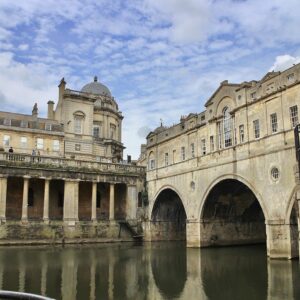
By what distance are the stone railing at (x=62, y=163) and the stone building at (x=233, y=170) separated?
250 cm

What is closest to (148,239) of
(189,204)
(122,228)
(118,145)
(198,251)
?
(122,228)

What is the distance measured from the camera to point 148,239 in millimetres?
39906

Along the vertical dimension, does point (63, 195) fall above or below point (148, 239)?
above

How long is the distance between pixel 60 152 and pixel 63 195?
8913 millimetres

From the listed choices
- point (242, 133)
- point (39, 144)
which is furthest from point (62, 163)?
point (242, 133)

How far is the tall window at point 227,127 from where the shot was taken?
A: 98.3ft

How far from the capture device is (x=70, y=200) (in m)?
39.0

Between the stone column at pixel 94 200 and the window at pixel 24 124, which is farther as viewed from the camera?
the window at pixel 24 124

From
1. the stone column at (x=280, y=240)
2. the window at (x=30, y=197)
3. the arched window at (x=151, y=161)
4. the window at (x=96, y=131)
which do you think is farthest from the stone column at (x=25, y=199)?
the stone column at (x=280, y=240)

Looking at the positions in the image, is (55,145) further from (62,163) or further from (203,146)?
(203,146)

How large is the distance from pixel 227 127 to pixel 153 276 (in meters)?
15.1

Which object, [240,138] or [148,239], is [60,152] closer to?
[148,239]

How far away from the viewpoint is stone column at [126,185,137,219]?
138 feet

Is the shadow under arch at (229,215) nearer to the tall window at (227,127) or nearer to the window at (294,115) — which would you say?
the tall window at (227,127)
